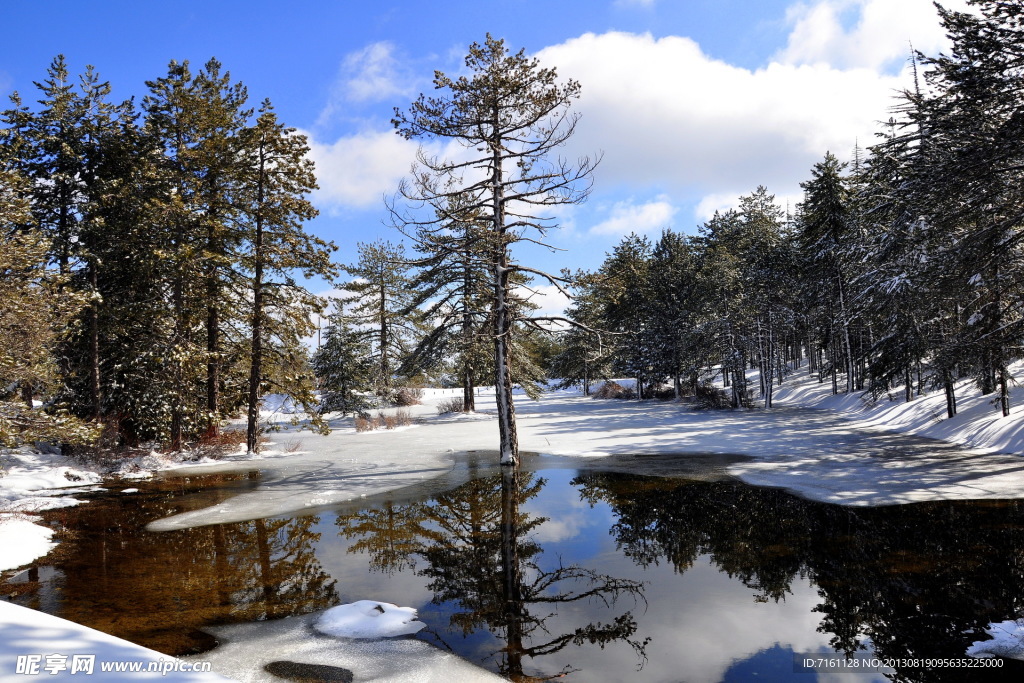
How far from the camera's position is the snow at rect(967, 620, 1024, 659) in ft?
16.9

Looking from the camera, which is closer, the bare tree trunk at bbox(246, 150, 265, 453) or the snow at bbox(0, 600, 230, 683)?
the snow at bbox(0, 600, 230, 683)

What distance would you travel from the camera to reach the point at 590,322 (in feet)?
169

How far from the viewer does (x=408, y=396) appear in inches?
1759

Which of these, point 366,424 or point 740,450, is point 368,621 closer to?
point 740,450

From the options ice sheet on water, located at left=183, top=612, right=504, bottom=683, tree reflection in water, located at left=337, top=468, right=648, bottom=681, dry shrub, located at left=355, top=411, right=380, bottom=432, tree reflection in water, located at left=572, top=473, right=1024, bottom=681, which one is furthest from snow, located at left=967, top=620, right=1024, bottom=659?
dry shrub, located at left=355, top=411, right=380, bottom=432

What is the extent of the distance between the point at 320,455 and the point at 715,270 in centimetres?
2797

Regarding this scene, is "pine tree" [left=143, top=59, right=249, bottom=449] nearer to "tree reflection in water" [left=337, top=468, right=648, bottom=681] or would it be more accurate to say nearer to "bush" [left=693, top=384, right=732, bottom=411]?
"tree reflection in water" [left=337, top=468, right=648, bottom=681]

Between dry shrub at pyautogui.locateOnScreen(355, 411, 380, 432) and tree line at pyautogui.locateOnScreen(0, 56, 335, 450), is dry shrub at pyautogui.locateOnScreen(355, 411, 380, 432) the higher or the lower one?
the lower one

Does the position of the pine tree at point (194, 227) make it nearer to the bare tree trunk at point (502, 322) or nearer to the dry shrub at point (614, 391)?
the bare tree trunk at point (502, 322)

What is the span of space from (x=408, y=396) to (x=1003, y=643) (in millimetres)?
41572

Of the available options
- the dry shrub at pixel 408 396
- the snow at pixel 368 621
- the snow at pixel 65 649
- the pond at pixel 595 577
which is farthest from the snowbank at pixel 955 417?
the dry shrub at pixel 408 396

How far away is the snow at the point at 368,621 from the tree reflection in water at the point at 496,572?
0.43 metres

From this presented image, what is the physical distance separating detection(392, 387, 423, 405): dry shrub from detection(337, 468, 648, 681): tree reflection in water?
28.2m

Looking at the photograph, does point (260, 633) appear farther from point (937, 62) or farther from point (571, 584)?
point (937, 62)
